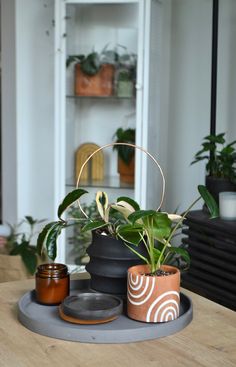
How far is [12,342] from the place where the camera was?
5.13ft

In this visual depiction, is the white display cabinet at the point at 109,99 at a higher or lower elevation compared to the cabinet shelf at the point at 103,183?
higher

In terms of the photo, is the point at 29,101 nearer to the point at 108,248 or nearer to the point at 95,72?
the point at 95,72

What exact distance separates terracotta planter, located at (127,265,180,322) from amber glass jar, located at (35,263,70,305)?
22cm

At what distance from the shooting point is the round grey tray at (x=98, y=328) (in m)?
1.57

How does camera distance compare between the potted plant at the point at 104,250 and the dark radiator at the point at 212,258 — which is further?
the dark radiator at the point at 212,258

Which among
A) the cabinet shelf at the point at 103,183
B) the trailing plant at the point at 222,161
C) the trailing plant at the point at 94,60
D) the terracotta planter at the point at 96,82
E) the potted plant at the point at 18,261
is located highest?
the trailing plant at the point at 94,60

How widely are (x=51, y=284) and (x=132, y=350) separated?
1.18 feet

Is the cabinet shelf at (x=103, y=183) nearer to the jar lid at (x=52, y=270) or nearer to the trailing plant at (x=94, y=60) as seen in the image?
the trailing plant at (x=94, y=60)

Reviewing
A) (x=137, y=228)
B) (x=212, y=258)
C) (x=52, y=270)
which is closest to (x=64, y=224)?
(x=52, y=270)

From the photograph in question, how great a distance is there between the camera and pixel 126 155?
12.3ft

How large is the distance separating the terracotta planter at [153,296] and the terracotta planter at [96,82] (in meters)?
2.24

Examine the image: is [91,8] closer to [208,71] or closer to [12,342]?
[208,71]

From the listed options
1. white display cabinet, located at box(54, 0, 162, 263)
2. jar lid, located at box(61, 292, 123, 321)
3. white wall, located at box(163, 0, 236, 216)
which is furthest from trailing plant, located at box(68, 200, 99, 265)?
jar lid, located at box(61, 292, 123, 321)

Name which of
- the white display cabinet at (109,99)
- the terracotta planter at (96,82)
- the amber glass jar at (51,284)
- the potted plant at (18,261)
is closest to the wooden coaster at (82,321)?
the amber glass jar at (51,284)
